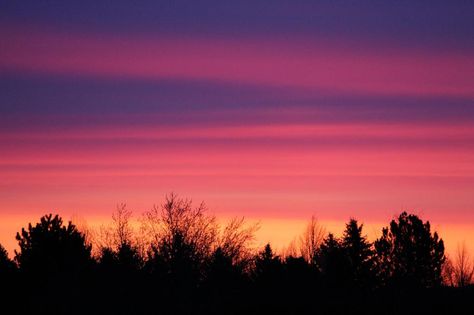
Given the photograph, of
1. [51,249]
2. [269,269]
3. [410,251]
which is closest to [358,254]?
[410,251]

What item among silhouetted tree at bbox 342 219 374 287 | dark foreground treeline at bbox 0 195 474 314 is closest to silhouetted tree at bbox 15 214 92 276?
dark foreground treeline at bbox 0 195 474 314

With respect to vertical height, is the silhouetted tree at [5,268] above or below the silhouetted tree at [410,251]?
below

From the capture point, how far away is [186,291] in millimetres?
53969

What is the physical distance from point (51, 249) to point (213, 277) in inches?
418

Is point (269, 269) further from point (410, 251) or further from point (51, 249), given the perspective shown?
point (410, 251)

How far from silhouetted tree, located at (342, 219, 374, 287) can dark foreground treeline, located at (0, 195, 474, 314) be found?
8 cm

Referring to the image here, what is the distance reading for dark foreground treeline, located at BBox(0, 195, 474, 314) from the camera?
40188 mm

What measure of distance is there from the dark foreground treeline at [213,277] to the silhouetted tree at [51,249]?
0.06 meters

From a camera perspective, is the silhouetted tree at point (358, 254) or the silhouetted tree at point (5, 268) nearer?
the silhouetted tree at point (5, 268)

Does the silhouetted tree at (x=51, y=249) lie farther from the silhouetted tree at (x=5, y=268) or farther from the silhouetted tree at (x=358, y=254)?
the silhouetted tree at (x=358, y=254)

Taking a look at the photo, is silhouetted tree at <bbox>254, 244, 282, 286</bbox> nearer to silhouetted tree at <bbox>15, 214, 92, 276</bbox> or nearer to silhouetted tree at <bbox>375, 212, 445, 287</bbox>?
silhouetted tree at <bbox>15, 214, 92, 276</bbox>

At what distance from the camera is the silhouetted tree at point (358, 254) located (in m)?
67.8

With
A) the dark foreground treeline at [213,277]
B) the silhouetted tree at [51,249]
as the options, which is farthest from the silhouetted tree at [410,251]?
the silhouetted tree at [51,249]

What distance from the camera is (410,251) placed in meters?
74.4
